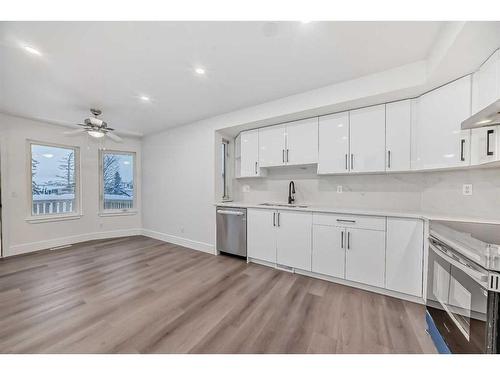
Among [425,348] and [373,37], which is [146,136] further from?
[425,348]

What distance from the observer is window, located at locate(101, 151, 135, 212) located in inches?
185

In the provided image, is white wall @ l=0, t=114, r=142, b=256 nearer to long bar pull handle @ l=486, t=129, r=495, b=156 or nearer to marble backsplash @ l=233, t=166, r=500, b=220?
marble backsplash @ l=233, t=166, r=500, b=220

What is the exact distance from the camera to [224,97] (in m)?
2.80

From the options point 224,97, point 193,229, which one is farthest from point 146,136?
point 224,97

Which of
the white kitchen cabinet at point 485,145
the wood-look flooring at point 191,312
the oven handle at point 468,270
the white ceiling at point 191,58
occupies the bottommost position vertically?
the wood-look flooring at point 191,312

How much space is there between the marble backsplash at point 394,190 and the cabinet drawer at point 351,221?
56 centimetres

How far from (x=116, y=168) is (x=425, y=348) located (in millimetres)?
6026

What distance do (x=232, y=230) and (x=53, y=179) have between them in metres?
3.95

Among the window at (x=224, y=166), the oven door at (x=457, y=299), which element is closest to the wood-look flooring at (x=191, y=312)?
the oven door at (x=457, y=299)

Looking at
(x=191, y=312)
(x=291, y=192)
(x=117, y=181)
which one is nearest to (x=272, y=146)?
(x=291, y=192)

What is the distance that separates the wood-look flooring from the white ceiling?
8.14ft

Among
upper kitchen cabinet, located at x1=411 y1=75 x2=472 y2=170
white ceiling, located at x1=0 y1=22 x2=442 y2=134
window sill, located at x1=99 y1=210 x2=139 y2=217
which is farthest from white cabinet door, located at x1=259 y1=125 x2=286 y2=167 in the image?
window sill, located at x1=99 y1=210 x2=139 y2=217

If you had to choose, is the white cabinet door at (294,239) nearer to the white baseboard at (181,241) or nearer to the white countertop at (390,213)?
the white countertop at (390,213)

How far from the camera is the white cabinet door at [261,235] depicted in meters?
2.97
